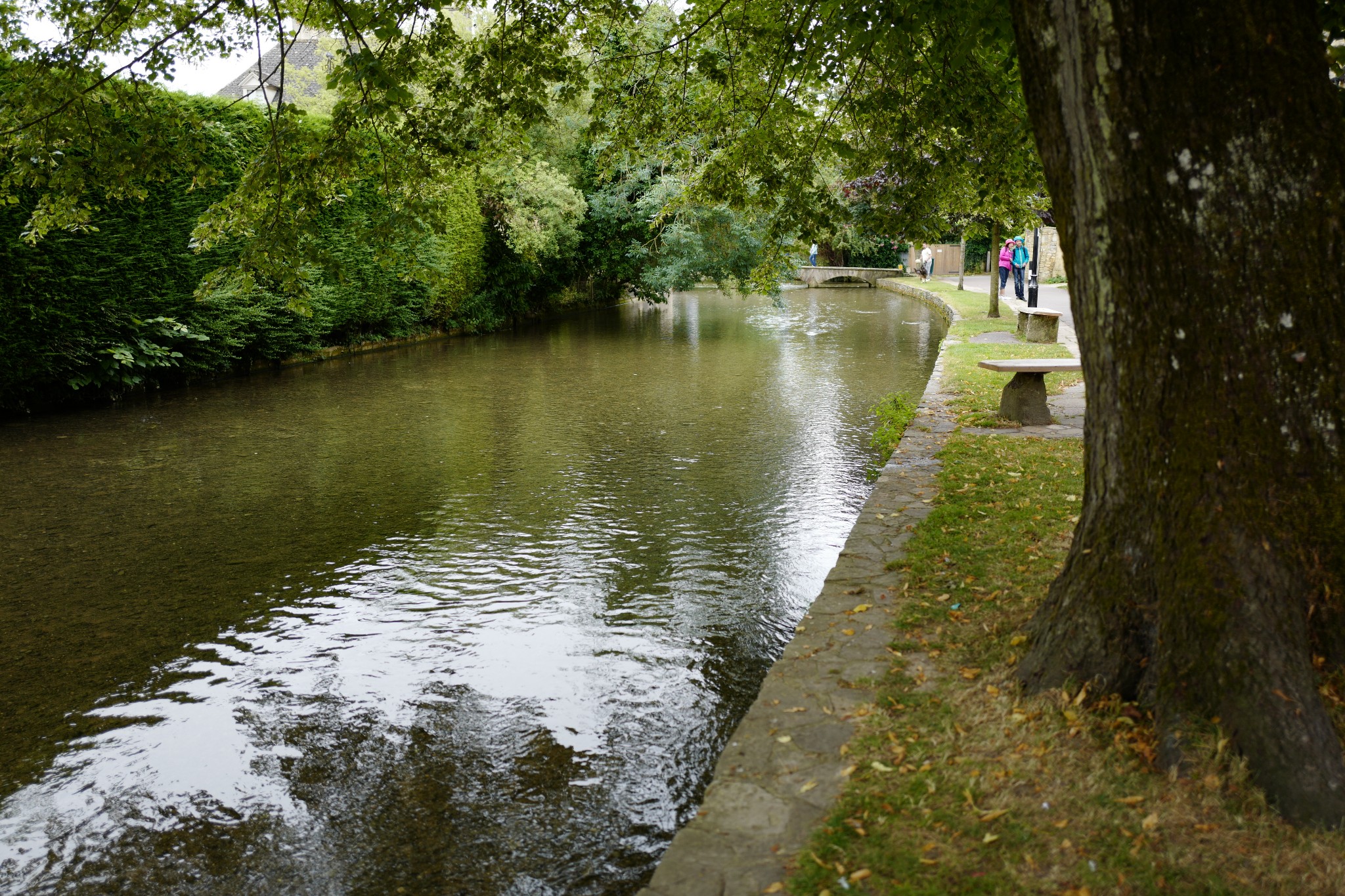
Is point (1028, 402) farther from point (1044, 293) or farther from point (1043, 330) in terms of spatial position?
point (1044, 293)

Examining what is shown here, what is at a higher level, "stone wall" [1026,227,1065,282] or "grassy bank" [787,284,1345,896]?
"stone wall" [1026,227,1065,282]

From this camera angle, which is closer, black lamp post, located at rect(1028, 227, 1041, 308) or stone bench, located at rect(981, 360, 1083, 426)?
stone bench, located at rect(981, 360, 1083, 426)

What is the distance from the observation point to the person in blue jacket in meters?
26.6

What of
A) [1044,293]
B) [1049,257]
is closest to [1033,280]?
[1044,293]

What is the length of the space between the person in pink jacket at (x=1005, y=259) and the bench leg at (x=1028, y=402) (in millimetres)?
16301

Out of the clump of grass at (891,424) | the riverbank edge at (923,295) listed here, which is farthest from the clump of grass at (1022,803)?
the riverbank edge at (923,295)

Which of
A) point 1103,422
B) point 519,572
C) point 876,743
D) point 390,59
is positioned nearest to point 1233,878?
point 876,743

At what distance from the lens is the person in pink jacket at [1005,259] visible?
92.0ft

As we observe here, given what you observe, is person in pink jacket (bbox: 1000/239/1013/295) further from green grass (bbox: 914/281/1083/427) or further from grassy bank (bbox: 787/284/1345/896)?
grassy bank (bbox: 787/284/1345/896)

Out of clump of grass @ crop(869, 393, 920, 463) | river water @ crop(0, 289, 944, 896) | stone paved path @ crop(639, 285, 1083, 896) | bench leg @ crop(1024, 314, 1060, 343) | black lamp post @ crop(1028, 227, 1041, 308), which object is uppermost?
black lamp post @ crop(1028, 227, 1041, 308)

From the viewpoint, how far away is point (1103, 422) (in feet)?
12.1

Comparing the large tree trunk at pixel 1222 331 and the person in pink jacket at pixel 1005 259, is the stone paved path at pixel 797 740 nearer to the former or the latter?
the large tree trunk at pixel 1222 331

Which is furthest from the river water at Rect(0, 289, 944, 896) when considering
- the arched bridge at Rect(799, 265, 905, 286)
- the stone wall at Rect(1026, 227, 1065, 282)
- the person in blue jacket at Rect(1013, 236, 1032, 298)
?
the arched bridge at Rect(799, 265, 905, 286)

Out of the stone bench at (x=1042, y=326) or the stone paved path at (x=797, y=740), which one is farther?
the stone bench at (x=1042, y=326)
